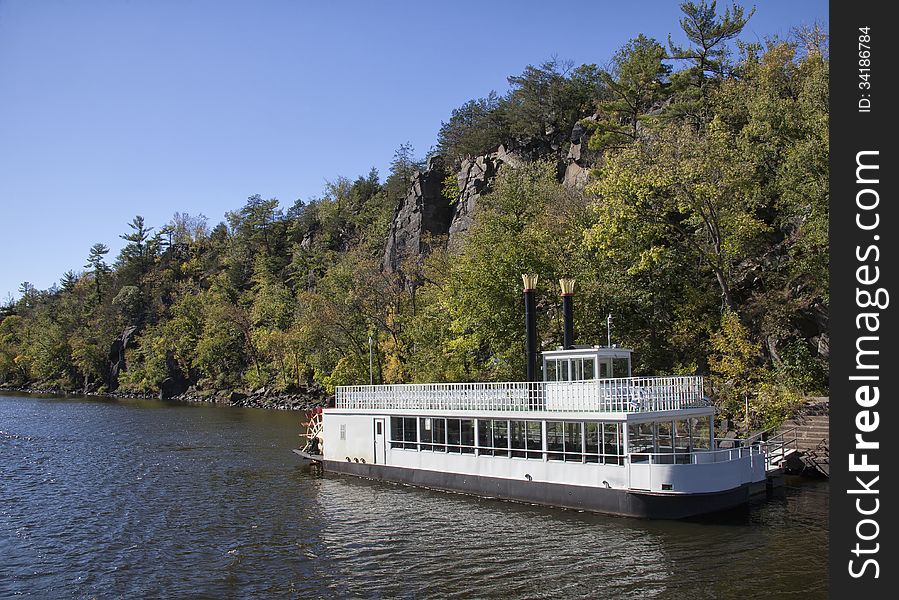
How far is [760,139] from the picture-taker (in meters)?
45.4

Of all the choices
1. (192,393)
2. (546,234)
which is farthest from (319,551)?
(192,393)

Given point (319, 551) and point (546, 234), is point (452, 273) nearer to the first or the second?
point (546, 234)

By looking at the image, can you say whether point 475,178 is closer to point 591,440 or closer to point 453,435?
point 453,435

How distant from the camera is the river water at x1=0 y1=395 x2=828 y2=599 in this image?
759 inches

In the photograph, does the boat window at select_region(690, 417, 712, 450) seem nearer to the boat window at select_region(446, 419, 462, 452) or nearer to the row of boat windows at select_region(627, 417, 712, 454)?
the row of boat windows at select_region(627, 417, 712, 454)

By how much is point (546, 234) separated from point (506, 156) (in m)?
40.5

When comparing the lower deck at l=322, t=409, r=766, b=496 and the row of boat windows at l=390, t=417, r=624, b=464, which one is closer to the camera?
the lower deck at l=322, t=409, r=766, b=496

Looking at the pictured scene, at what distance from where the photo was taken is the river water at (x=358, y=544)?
759 inches

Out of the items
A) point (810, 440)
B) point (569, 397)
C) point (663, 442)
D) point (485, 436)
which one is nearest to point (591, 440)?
point (569, 397)

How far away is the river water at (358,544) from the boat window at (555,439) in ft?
6.86

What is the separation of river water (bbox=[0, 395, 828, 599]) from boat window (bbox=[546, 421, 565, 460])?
2092 mm

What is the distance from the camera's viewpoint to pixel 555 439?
28016mm

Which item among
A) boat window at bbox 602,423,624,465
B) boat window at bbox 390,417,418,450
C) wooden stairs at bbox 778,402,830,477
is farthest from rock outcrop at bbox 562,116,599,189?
boat window at bbox 602,423,624,465

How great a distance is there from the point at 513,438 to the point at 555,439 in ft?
6.75
